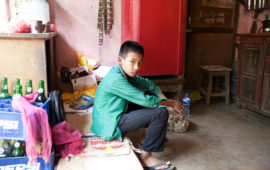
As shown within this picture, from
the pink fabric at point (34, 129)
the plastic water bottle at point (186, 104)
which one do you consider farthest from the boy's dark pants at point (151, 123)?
the plastic water bottle at point (186, 104)

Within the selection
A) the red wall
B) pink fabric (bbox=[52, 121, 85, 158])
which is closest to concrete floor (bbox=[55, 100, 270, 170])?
pink fabric (bbox=[52, 121, 85, 158])

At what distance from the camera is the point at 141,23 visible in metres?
3.18

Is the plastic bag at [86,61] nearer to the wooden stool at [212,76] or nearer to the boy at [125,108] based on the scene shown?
the boy at [125,108]

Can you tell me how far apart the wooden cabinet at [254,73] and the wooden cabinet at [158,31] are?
1.08 m

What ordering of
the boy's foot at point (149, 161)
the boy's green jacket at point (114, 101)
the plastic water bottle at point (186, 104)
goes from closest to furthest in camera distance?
1. the boy's green jacket at point (114, 101)
2. the boy's foot at point (149, 161)
3. the plastic water bottle at point (186, 104)

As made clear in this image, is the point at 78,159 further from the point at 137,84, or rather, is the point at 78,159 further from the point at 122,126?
the point at 137,84

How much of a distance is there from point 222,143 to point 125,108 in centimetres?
133

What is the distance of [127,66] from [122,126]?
19.5 inches

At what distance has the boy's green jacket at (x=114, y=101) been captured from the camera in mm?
1896

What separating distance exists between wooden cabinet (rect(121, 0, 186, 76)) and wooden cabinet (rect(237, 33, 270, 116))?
108 cm

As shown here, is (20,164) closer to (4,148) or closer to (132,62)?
(4,148)

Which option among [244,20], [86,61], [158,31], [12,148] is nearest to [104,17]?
[86,61]

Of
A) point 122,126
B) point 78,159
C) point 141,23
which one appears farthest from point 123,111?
point 141,23

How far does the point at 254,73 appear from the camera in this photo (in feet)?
11.8
